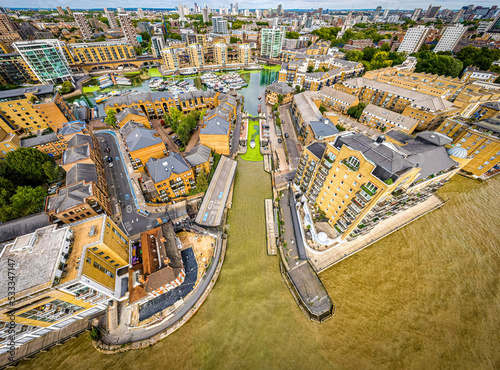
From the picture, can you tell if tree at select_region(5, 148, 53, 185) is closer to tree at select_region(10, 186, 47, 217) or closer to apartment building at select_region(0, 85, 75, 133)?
tree at select_region(10, 186, 47, 217)

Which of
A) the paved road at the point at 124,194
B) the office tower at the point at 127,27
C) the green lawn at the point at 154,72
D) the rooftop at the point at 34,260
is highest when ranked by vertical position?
the office tower at the point at 127,27

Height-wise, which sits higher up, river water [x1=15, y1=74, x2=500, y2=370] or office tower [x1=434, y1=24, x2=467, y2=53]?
office tower [x1=434, y1=24, x2=467, y2=53]

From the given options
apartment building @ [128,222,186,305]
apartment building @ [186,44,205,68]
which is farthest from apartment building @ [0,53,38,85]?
apartment building @ [128,222,186,305]

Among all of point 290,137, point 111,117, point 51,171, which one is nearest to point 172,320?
point 51,171

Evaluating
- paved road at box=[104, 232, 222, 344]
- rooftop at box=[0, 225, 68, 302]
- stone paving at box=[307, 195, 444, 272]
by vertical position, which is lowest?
paved road at box=[104, 232, 222, 344]

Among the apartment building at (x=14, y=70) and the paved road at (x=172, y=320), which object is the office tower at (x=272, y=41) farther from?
the paved road at (x=172, y=320)

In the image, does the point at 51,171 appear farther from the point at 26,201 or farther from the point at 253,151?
the point at 253,151

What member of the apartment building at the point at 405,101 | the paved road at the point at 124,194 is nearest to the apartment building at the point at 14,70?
the paved road at the point at 124,194
